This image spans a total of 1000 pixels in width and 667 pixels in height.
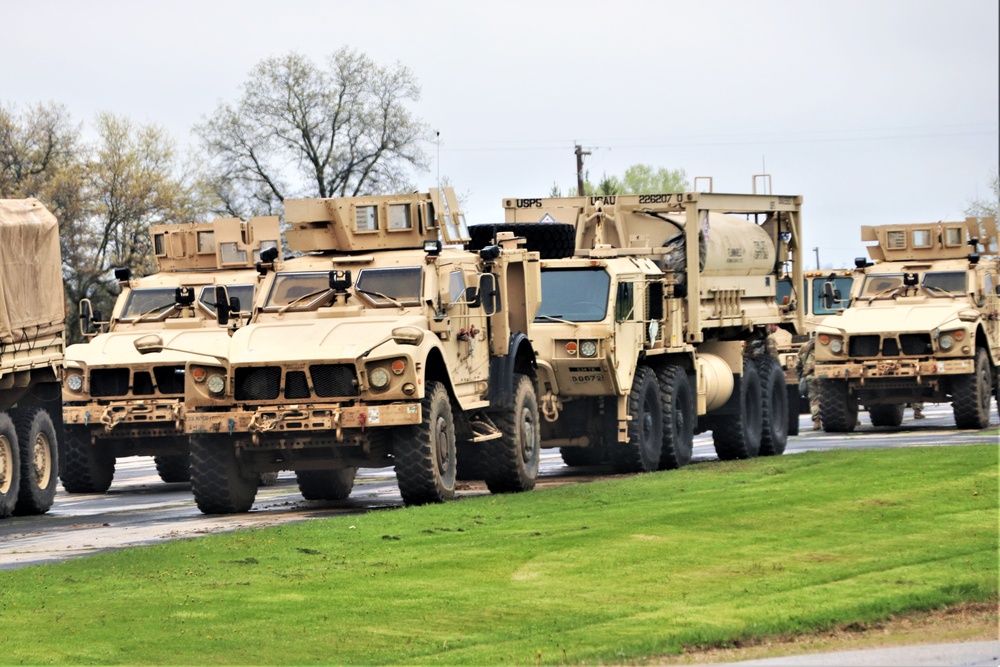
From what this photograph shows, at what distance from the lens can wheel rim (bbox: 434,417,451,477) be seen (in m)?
17.1

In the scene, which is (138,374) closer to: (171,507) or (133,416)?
(133,416)

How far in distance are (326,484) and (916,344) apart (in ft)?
37.9

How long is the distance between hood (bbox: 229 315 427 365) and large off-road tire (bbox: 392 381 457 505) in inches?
26.6

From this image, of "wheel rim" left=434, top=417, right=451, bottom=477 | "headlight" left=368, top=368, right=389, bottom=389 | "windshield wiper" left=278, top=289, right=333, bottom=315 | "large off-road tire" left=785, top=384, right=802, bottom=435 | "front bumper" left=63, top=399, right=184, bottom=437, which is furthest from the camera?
"large off-road tire" left=785, top=384, right=802, bottom=435

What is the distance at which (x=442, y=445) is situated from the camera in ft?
56.7

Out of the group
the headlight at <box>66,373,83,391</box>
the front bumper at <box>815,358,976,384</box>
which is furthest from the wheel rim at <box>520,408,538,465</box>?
the front bumper at <box>815,358,976,384</box>

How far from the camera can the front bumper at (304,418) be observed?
16.5m

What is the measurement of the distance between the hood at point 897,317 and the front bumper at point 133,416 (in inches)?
443

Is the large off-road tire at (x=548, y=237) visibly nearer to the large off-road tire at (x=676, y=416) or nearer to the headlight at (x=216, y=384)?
the large off-road tire at (x=676, y=416)

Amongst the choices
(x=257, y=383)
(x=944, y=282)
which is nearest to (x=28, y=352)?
(x=257, y=383)

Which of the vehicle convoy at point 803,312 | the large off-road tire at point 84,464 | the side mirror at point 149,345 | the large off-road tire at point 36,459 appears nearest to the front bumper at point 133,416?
the large off-road tire at point 84,464

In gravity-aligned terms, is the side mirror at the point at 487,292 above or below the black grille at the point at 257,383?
above

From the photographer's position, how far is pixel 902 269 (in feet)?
99.9

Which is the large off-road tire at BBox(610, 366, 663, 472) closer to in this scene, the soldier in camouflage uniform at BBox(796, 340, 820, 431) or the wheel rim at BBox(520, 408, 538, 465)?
the wheel rim at BBox(520, 408, 538, 465)
